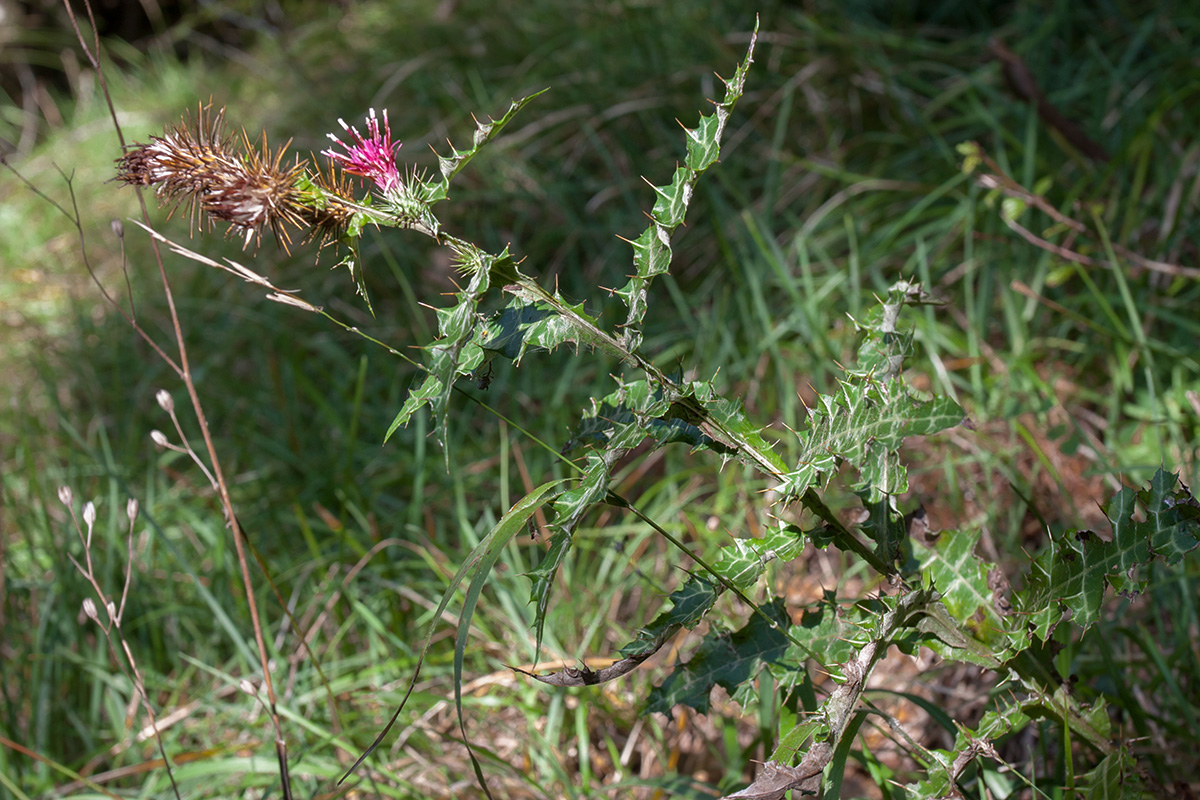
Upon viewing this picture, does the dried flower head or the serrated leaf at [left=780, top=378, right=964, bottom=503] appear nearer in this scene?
the dried flower head

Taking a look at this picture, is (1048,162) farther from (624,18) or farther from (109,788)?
(109,788)

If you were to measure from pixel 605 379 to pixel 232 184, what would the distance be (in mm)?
1716

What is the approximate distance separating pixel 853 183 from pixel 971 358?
83cm

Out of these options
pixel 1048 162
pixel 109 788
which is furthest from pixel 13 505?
pixel 1048 162

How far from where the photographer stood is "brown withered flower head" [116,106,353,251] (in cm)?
83

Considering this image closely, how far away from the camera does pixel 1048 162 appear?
2582 millimetres

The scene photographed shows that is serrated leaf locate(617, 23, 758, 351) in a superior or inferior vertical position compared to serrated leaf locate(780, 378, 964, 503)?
superior

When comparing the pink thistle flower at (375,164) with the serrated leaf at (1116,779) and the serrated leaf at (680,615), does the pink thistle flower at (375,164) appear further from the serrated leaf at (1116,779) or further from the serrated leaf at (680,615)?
the serrated leaf at (1116,779)

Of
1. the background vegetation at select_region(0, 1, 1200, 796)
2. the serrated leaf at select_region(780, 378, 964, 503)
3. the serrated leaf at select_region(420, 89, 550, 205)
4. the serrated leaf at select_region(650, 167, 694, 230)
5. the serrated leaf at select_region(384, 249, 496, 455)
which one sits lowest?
the background vegetation at select_region(0, 1, 1200, 796)

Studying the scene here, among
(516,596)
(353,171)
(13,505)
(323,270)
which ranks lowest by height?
(516,596)

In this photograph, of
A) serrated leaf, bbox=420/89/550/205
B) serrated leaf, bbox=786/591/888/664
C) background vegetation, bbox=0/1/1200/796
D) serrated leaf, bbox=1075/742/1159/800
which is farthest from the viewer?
background vegetation, bbox=0/1/1200/796

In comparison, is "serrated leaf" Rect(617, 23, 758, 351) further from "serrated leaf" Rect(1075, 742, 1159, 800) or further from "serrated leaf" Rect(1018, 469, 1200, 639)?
"serrated leaf" Rect(1075, 742, 1159, 800)

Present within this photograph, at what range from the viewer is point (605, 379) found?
2.51 metres

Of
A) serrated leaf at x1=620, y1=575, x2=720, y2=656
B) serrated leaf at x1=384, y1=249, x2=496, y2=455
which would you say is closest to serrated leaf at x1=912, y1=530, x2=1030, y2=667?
serrated leaf at x1=620, y1=575, x2=720, y2=656
